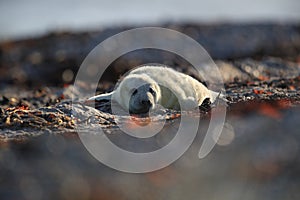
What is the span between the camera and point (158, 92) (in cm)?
805

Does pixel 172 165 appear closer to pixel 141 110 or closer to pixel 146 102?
pixel 146 102

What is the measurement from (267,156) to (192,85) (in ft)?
9.63

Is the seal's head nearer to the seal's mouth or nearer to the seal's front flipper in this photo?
the seal's mouth

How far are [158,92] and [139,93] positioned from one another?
0.35 metres

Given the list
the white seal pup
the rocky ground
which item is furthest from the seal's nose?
the rocky ground

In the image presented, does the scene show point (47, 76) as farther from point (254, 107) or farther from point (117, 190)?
point (117, 190)

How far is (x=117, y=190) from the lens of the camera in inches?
201

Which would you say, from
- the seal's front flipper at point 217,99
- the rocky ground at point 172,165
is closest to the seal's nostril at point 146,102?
the rocky ground at point 172,165

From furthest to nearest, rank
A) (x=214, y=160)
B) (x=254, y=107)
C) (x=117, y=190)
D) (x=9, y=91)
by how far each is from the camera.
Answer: (x=9, y=91)
(x=254, y=107)
(x=214, y=160)
(x=117, y=190)

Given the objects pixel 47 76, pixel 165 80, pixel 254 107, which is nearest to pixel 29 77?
pixel 47 76

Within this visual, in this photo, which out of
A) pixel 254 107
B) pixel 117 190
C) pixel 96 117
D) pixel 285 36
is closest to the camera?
pixel 117 190

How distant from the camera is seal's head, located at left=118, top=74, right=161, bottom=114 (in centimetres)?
777

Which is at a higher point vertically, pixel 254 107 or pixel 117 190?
pixel 254 107

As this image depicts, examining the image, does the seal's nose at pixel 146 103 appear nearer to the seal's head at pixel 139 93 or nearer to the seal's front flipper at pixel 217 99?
the seal's head at pixel 139 93
